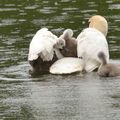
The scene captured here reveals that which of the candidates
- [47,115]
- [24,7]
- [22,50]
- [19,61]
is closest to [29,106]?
[47,115]

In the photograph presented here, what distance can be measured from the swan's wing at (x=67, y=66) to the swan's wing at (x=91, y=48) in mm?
149

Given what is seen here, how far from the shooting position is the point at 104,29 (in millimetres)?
13906

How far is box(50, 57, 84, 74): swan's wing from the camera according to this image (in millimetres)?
12828

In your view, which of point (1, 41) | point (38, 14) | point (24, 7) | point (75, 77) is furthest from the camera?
point (24, 7)

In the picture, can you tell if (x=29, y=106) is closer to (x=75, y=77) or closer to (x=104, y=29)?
(x=75, y=77)

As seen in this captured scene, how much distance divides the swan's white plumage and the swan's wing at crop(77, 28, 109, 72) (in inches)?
20.6

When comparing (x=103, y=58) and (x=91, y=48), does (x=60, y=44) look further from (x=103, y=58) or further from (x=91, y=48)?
(x=103, y=58)

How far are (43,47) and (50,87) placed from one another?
1423 mm

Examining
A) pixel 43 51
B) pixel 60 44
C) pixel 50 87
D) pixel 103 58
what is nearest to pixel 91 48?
pixel 103 58

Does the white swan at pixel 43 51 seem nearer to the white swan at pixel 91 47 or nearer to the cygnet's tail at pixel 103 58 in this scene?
the white swan at pixel 91 47

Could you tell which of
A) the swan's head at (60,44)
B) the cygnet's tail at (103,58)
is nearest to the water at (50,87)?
the cygnet's tail at (103,58)

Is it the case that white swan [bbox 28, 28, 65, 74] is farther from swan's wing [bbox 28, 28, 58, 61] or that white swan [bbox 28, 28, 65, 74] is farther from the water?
the water

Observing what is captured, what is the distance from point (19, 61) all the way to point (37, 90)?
2.46 m

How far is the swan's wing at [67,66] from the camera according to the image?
12.8 metres
